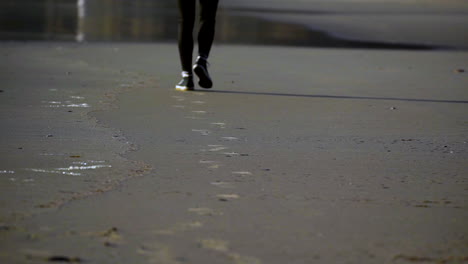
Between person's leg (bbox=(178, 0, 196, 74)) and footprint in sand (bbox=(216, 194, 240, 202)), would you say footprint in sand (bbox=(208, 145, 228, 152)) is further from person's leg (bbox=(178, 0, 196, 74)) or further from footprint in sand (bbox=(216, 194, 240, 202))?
person's leg (bbox=(178, 0, 196, 74))

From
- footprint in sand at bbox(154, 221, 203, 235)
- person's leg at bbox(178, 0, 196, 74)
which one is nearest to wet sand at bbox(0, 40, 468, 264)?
footprint in sand at bbox(154, 221, 203, 235)

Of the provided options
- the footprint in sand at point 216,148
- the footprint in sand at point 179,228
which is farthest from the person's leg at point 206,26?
the footprint in sand at point 179,228

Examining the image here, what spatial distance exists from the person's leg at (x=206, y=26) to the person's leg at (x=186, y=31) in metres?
0.09

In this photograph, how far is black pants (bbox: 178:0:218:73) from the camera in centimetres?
789

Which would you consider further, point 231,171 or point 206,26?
point 206,26

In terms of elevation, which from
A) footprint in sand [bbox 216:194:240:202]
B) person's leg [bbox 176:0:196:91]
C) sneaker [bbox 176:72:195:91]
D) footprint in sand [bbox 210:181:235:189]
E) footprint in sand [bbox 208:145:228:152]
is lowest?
sneaker [bbox 176:72:195:91]

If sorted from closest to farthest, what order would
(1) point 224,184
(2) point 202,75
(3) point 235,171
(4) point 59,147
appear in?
(1) point 224,184, (3) point 235,171, (4) point 59,147, (2) point 202,75

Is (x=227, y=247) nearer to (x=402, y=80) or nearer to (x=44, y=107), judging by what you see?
(x=44, y=107)

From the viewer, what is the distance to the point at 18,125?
219 inches

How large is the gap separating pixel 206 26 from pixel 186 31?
164 mm

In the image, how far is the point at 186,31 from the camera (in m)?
7.96

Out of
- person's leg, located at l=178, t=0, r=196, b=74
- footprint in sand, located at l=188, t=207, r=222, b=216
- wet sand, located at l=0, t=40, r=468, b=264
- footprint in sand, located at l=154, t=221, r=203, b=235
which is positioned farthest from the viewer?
person's leg, located at l=178, t=0, r=196, b=74

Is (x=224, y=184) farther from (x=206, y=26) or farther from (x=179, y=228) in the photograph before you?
(x=206, y=26)

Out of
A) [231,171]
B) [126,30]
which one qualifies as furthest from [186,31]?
[126,30]
